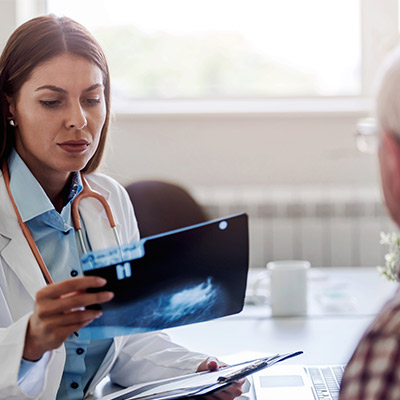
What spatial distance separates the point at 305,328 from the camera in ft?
5.76

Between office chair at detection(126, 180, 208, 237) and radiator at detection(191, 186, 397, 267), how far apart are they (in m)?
0.73

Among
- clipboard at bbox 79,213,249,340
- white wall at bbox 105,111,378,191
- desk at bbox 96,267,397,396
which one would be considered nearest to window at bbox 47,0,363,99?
white wall at bbox 105,111,378,191

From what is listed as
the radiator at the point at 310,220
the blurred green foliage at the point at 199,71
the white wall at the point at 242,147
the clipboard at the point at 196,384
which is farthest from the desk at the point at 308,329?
the blurred green foliage at the point at 199,71

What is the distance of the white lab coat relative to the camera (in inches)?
49.5

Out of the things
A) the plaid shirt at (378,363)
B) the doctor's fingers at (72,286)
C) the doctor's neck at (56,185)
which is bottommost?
the plaid shirt at (378,363)

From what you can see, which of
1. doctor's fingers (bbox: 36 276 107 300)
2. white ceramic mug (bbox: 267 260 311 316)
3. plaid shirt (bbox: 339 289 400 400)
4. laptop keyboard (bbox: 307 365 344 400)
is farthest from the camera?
white ceramic mug (bbox: 267 260 311 316)

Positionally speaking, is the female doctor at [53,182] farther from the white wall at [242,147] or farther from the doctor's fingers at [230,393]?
the white wall at [242,147]

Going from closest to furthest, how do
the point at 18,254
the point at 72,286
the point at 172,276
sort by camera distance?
the point at 72,286 → the point at 172,276 → the point at 18,254

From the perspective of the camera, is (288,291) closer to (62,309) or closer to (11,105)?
(11,105)

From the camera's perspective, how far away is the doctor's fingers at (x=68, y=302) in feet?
3.06

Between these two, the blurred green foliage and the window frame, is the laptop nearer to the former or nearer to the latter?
the window frame

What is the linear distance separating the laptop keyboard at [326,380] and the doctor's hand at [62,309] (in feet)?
1.65

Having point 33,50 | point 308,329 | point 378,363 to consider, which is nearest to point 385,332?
point 378,363

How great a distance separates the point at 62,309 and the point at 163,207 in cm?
174
